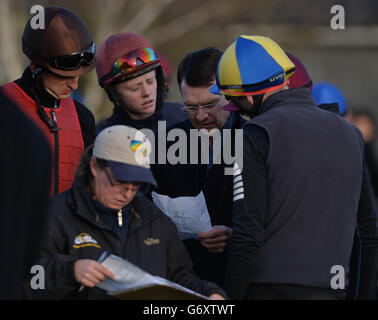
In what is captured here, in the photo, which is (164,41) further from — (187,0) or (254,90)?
(254,90)

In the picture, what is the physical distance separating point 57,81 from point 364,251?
6.19 ft

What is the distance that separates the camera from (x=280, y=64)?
3568 millimetres

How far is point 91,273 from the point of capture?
10.1ft

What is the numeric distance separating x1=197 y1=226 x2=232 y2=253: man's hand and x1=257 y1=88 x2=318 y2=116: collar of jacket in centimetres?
64

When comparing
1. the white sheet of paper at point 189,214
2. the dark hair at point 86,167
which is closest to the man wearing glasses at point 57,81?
the dark hair at point 86,167

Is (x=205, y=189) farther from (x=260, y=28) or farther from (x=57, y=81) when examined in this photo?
(x=260, y=28)

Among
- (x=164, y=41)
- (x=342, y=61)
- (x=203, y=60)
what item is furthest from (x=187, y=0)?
(x=203, y=60)

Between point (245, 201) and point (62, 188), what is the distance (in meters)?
1.22

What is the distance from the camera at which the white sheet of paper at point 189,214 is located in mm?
3904

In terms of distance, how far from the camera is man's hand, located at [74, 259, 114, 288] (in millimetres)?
3059

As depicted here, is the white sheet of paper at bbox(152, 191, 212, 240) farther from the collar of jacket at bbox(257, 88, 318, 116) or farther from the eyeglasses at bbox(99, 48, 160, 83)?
the eyeglasses at bbox(99, 48, 160, 83)

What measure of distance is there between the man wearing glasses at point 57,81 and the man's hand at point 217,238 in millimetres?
885

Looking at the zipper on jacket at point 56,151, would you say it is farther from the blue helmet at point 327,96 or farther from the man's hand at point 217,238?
the blue helmet at point 327,96

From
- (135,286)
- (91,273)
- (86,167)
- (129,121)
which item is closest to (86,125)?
(129,121)
